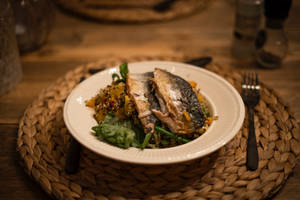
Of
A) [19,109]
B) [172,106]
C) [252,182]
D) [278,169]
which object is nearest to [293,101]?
[278,169]

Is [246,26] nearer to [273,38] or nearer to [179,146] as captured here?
[273,38]

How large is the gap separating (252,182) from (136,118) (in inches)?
35.0

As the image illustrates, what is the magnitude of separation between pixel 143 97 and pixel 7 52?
1563 millimetres

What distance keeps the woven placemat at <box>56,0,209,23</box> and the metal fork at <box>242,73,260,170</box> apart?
6.44ft

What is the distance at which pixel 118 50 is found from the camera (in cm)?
371

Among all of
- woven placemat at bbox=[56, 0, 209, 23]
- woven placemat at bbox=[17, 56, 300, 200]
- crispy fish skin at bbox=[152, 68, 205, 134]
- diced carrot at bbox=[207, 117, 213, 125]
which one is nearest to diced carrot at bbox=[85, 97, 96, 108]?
woven placemat at bbox=[17, 56, 300, 200]

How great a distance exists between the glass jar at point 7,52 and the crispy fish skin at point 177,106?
1.57 meters

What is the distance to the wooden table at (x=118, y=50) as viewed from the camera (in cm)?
237

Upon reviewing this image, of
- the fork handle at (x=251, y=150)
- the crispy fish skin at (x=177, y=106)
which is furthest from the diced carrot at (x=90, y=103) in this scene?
the fork handle at (x=251, y=150)

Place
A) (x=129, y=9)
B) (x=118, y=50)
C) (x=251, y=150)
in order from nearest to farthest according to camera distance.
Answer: (x=251, y=150) < (x=118, y=50) < (x=129, y=9)

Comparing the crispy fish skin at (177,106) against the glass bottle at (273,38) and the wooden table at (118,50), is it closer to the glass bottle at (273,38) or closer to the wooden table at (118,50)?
the wooden table at (118,50)

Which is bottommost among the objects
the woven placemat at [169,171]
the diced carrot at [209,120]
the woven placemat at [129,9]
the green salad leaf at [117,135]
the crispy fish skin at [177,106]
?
the woven placemat at [169,171]

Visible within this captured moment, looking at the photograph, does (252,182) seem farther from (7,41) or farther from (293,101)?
(7,41)

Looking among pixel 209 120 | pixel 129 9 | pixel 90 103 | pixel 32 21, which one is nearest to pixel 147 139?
pixel 209 120
